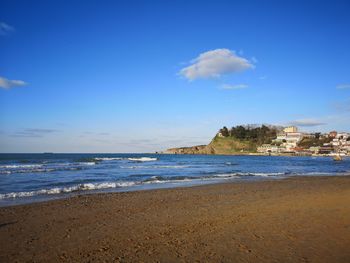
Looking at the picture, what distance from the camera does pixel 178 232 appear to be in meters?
7.71

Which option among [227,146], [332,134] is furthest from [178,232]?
[332,134]

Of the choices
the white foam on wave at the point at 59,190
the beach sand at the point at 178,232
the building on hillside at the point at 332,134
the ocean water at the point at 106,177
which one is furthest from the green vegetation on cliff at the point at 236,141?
the beach sand at the point at 178,232

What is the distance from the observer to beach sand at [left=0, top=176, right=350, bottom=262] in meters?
5.98

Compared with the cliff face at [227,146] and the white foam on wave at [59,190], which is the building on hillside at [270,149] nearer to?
the cliff face at [227,146]

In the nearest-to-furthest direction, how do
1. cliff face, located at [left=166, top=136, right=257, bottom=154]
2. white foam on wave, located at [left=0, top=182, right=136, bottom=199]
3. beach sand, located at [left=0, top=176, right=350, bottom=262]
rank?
beach sand, located at [left=0, top=176, right=350, bottom=262] → white foam on wave, located at [left=0, top=182, right=136, bottom=199] → cliff face, located at [left=166, top=136, right=257, bottom=154]

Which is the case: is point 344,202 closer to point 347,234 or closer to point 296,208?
point 296,208

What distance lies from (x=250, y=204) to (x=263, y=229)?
14.1ft

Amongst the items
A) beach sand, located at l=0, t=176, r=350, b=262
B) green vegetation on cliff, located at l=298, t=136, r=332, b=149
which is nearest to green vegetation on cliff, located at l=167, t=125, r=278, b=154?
green vegetation on cliff, located at l=298, t=136, r=332, b=149

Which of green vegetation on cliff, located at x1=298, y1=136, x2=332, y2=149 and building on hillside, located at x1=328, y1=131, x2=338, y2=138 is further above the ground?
building on hillside, located at x1=328, y1=131, x2=338, y2=138

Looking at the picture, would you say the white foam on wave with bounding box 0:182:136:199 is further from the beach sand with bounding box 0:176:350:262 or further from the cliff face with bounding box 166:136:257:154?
the cliff face with bounding box 166:136:257:154

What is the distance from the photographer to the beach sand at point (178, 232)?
5984 mm

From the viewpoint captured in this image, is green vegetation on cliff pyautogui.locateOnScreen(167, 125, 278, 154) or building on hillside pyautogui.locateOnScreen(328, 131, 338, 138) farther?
building on hillside pyautogui.locateOnScreen(328, 131, 338, 138)

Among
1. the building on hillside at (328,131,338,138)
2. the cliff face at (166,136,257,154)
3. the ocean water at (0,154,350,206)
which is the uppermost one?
the building on hillside at (328,131,338,138)

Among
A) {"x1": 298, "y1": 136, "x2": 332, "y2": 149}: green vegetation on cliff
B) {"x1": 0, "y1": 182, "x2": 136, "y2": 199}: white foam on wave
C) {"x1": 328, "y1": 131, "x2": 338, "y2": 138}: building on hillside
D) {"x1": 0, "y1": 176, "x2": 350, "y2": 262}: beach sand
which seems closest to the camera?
{"x1": 0, "y1": 176, "x2": 350, "y2": 262}: beach sand
